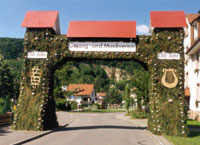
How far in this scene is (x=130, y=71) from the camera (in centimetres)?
17362

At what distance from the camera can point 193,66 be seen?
26984 mm

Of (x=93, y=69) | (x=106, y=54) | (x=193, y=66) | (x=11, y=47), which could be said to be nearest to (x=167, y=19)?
(x=106, y=54)

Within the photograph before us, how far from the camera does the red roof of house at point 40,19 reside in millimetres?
14562

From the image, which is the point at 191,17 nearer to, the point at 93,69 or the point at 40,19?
the point at 40,19

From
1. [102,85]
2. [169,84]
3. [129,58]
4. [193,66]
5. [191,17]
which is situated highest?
[191,17]

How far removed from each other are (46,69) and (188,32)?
65.7 feet

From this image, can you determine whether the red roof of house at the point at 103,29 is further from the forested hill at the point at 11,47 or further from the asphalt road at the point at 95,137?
the forested hill at the point at 11,47

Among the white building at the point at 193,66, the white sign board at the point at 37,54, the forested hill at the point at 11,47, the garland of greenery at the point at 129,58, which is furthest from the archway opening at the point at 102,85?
the forested hill at the point at 11,47

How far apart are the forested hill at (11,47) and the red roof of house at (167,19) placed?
14996 centimetres

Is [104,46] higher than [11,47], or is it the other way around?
[11,47]

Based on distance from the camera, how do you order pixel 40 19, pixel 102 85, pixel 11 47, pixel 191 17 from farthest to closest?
pixel 11 47 → pixel 102 85 → pixel 191 17 → pixel 40 19

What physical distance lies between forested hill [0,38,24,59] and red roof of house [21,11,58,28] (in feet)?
481

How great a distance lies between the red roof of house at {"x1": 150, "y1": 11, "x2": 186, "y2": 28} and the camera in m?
14.0

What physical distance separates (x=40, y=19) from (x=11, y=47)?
153 metres
